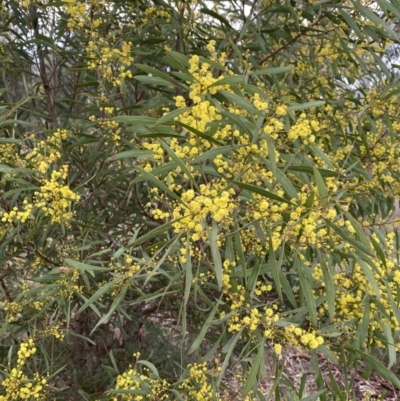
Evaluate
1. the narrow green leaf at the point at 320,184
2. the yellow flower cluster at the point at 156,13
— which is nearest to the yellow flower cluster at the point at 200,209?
the narrow green leaf at the point at 320,184

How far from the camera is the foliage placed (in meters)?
1.10

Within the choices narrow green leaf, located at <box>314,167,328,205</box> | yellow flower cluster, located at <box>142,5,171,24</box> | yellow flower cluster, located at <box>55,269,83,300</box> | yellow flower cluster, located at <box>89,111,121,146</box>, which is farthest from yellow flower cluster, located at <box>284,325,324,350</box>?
yellow flower cluster, located at <box>142,5,171,24</box>

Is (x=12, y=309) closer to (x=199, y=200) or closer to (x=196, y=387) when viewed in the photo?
(x=196, y=387)

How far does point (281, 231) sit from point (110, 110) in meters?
1.03

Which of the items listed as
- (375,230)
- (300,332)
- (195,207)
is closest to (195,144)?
(195,207)

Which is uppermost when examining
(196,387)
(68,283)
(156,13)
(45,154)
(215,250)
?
(156,13)

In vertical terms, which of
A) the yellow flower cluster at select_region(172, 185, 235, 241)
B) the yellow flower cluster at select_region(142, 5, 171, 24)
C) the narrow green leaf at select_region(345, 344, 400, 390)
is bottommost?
the narrow green leaf at select_region(345, 344, 400, 390)

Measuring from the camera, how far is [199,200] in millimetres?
986

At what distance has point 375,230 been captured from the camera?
1.43 metres

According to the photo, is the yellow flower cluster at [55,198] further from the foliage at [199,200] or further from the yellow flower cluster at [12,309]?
the yellow flower cluster at [12,309]

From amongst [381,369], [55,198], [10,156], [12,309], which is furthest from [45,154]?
[381,369]

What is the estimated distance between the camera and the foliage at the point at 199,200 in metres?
1.10

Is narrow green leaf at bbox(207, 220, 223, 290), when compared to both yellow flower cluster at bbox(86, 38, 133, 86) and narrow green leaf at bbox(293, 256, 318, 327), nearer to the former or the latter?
narrow green leaf at bbox(293, 256, 318, 327)

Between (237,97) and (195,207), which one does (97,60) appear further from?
(195,207)
